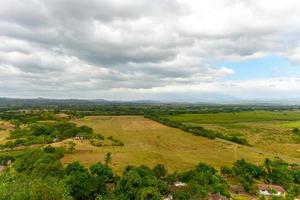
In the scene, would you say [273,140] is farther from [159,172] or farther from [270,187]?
[159,172]

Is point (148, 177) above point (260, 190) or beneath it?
above

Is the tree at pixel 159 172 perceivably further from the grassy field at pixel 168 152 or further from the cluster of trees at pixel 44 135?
the cluster of trees at pixel 44 135

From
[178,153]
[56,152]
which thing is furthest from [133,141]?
[56,152]

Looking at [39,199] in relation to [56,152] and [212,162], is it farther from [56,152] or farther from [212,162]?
[212,162]

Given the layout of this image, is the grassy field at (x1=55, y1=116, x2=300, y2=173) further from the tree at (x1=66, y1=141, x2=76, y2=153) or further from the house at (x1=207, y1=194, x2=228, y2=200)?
the house at (x1=207, y1=194, x2=228, y2=200)

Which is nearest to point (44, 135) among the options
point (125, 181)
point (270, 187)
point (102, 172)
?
point (102, 172)

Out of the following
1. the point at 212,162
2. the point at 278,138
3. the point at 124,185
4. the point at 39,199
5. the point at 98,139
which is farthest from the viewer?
the point at 278,138
